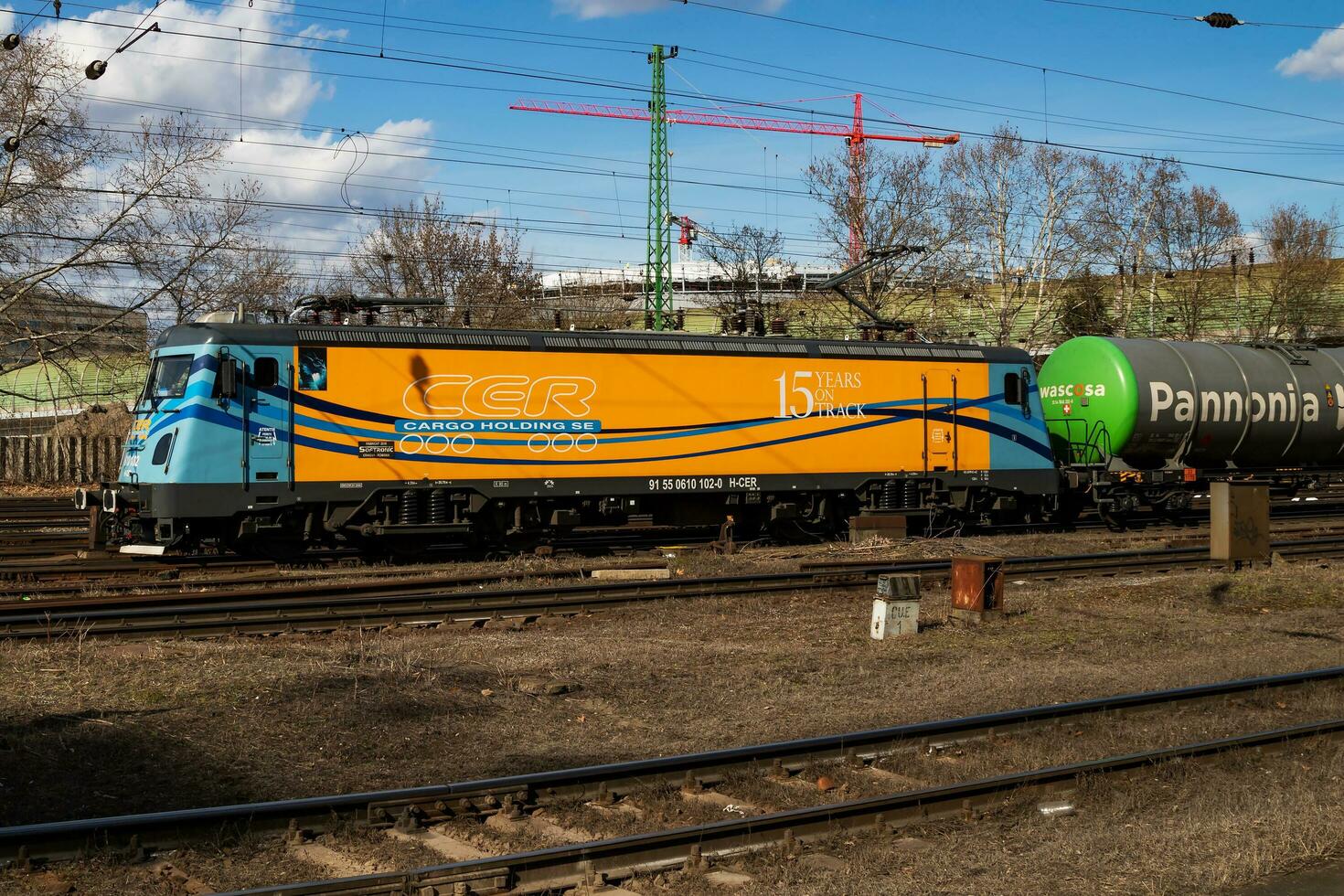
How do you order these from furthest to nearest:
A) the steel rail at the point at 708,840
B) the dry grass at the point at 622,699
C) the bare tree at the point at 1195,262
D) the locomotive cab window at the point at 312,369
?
the bare tree at the point at 1195,262, the locomotive cab window at the point at 312,369, the dry grass at the point at 622,699, the steel rail at the point at 708,840

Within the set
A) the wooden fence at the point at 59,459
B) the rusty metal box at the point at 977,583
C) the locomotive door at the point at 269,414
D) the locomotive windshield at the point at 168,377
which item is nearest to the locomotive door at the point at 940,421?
the rusty metal box at the point at 977,583

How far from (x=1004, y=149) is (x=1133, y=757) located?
42049mm

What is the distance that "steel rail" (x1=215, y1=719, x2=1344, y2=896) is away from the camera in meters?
5.43

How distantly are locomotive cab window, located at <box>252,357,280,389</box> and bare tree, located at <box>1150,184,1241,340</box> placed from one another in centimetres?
4216

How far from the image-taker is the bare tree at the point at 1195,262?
51.2 meters

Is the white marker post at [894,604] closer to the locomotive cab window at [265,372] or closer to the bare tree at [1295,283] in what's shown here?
the locomotive cab window at [265,372]

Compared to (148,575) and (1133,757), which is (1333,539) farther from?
(148,575)

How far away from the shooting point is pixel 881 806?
22.0ft

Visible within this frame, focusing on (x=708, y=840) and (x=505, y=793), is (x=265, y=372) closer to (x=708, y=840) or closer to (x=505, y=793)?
(x=505, y=793)

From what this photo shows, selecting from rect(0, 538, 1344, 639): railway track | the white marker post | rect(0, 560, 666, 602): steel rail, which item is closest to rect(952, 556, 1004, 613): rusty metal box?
the white marker post

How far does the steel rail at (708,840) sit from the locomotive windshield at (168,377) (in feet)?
43.3

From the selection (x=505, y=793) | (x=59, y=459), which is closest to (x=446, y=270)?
Answer: (x=59, y=459)

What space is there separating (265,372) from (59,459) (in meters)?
27.3

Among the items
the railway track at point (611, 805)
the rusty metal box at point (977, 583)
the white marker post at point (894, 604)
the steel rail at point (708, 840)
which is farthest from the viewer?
the rusty metal box at point (977, 583)
